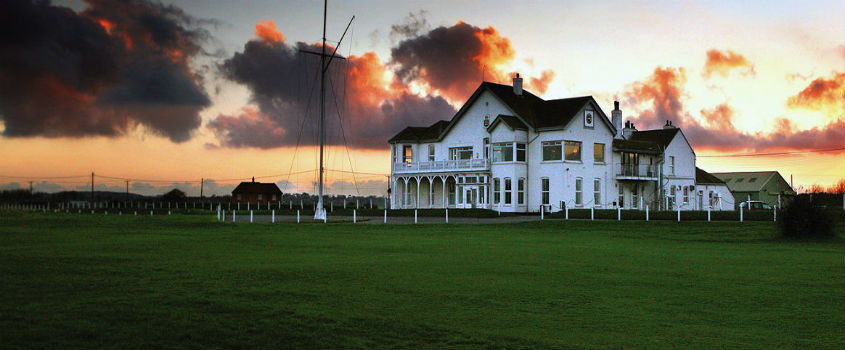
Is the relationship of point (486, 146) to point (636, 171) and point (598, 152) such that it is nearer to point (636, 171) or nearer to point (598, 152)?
point (598, 152)

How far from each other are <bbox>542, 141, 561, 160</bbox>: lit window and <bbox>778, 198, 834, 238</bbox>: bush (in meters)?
27.3

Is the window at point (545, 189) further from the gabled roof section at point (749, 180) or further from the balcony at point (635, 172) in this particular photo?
the gabled roof section at point (749, 180)

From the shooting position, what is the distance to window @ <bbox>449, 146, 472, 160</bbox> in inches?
2473

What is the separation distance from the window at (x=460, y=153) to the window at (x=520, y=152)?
A: 17.9 ft

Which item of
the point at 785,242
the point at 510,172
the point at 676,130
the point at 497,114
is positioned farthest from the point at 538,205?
the point at 785,242

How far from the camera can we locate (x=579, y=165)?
5716cm

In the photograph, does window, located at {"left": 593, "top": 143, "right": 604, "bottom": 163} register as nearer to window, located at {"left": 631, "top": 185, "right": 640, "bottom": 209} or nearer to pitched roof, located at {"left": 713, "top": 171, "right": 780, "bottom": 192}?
window, located at {"left": 631, "top": 185, "right": 640, "bottom": 209}

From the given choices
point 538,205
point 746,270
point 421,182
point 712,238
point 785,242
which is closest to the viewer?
point 746,270

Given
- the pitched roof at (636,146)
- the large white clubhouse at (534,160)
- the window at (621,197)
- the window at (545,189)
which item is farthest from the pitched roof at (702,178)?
the window at (545,189)

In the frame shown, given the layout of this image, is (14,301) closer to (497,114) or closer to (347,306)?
(347,306)

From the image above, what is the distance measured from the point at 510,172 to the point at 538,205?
3.16 metres

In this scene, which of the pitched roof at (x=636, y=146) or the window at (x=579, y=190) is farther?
the pitched roof at (x=636, y=146)

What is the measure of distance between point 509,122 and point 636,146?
37.7 feet

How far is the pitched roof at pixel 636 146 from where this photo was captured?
6019 cm
